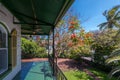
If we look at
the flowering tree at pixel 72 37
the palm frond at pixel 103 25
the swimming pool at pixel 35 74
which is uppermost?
the palm frond at pixel 103 25

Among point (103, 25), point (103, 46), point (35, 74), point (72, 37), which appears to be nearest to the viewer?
point (35, 74)

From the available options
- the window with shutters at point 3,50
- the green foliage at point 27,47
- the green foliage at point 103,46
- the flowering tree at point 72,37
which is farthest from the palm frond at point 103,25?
the window with shutters at point 3,50

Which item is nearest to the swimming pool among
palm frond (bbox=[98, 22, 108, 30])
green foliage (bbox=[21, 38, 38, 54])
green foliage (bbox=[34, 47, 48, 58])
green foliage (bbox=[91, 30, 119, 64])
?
green foliage (bbox=[91, 30, 119, 64])

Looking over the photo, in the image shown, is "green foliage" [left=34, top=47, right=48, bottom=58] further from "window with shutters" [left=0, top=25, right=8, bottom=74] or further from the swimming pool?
"window with shutters" [left=0, top=25, right=8, bottom=74]

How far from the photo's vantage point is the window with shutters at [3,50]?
6447 millimetres

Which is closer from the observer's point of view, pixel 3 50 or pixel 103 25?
pixel 3 50

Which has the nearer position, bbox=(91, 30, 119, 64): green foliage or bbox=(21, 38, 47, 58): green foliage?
bbox=(91, 30, 119, 64): green foliage

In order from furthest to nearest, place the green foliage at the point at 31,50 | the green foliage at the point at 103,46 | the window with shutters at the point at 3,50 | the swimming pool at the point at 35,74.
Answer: the green foliage at the point at 31,50, the green foliage at the point at 103,46, the swimming pool at the point at 35,74, the window with shutters at the point at 3,50

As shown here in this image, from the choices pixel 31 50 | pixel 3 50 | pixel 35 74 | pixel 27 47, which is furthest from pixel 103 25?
pixel 3 50

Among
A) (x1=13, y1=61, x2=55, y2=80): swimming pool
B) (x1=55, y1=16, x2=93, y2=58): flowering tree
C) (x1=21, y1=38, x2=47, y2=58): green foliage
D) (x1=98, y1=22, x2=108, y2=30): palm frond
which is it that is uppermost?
(x1=98, y1=22, x2=108, y2=30): palm frond

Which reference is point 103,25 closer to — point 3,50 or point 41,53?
point 41,53

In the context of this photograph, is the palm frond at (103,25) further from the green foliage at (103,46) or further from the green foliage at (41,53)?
the green foliage at (103,46)

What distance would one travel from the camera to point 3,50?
6633 millimetres

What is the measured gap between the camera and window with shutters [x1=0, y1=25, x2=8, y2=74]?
645 centimetres
